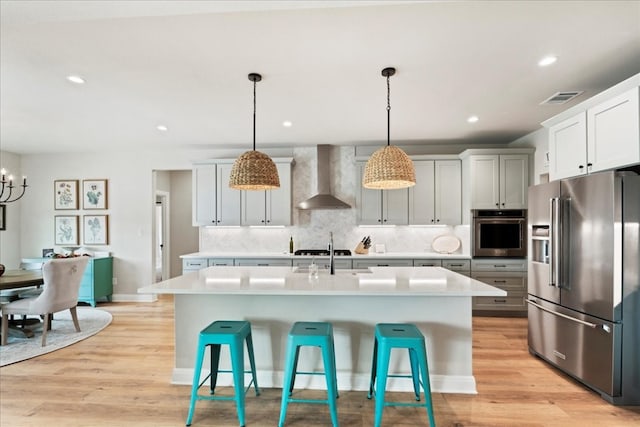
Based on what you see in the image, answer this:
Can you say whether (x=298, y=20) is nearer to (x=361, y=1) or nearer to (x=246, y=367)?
(x=361, y=1)

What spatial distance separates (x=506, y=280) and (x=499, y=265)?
0.73ft

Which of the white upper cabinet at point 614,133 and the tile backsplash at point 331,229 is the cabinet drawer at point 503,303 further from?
the white upper cabinet at point 614,133

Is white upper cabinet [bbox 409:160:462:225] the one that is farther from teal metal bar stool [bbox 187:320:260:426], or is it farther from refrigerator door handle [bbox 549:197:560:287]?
teal metal bar stool [bbox 187:320:260:426]

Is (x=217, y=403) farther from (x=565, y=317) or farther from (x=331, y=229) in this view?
(x=331, y=229)

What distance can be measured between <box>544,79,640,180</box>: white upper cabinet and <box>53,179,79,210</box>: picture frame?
697 cm

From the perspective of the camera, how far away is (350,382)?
2566 millimetres

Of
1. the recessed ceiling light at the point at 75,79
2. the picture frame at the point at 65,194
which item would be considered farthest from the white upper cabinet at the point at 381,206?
the picture frame at the point at 65,194

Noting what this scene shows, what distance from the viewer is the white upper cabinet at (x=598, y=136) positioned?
2275 millimetres

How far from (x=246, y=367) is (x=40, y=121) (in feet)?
12.8

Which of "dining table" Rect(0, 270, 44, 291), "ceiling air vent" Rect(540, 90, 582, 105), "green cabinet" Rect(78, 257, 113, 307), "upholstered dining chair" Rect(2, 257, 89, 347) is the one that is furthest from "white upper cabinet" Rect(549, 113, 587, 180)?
"green cabinet" Rect(78, 257, 113, 307)

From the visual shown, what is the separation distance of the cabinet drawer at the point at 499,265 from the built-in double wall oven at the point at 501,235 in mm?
70

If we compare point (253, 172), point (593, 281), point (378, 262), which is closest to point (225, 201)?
point (378, 262)

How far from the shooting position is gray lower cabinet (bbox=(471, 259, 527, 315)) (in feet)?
14.7

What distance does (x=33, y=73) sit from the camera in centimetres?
269
